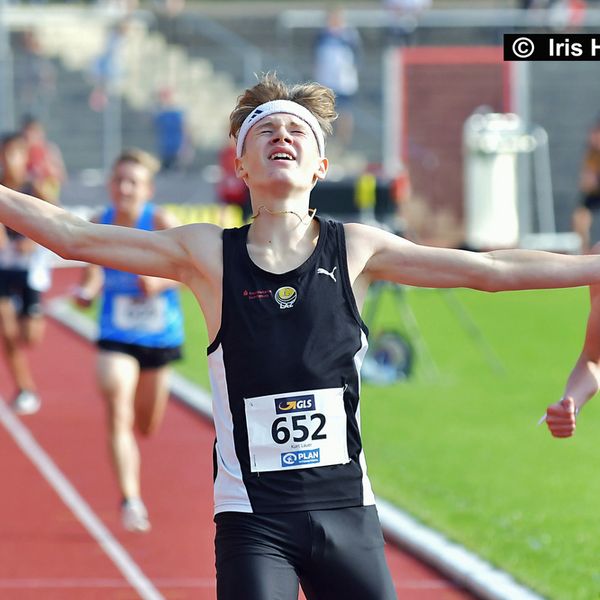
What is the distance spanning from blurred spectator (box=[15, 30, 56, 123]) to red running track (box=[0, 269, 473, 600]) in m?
15.2

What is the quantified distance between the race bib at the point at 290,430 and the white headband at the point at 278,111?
2.59 feet

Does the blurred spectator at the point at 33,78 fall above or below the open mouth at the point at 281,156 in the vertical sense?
above

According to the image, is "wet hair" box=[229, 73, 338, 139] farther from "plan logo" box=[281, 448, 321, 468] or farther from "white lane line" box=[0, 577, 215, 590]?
"white lane line" box=[0, 577, 215, 590]

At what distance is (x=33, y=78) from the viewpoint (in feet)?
90.4

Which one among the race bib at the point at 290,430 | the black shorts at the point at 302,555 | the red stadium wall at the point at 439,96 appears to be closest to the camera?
the black shorts at the point at 302,555

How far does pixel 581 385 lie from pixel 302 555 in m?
1.26

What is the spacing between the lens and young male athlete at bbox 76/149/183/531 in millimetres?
8070

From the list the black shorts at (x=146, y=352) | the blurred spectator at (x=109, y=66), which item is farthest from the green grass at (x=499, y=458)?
the blurred spectator at (x=109, y=66)

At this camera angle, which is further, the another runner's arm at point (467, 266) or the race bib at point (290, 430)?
the another runner's arm at point (467, 266)

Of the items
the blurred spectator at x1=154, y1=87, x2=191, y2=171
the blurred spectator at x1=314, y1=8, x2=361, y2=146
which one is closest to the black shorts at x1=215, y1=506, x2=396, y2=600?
the blurred spectator at x1=314, y1=8, x2=361, y2=146

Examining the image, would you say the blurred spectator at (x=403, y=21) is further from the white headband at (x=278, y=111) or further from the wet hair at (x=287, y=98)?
the white headband at (x=278, y=111)

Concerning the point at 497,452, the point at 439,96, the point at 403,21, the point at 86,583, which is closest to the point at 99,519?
the point at 86,583

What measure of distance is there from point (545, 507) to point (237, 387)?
15.3 feet

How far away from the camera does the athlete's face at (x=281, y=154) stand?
13.7ft
